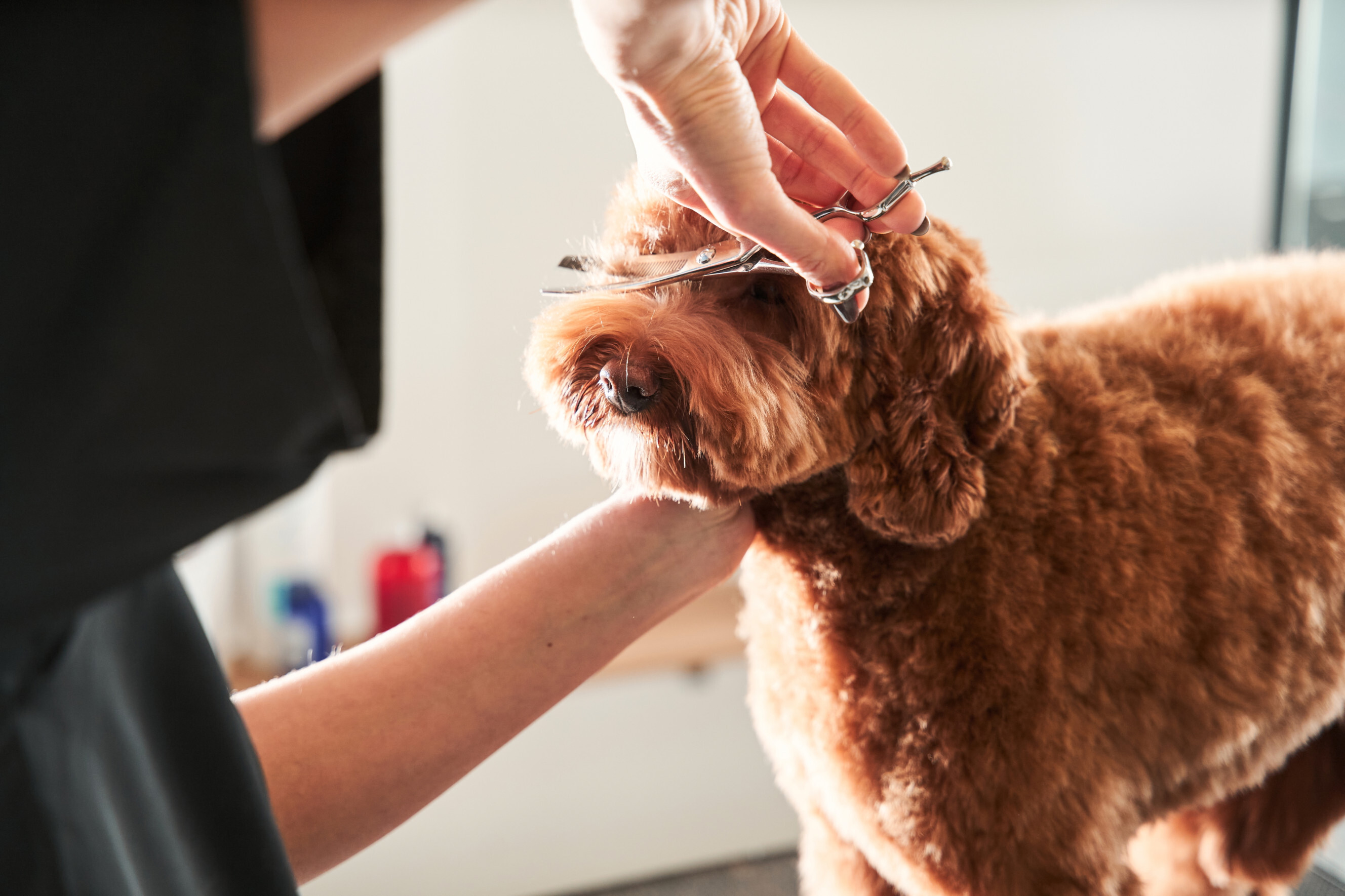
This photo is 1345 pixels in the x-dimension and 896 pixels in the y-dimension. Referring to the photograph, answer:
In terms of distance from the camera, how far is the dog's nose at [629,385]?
0.70 m

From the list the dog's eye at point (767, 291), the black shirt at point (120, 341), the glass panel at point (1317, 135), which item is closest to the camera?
the black shirt at point (120, 341)

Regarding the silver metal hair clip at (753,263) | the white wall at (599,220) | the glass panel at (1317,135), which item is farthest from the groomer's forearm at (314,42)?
the glass panel at (1317,135)

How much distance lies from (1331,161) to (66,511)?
2.64 meters

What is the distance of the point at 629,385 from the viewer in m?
0.70

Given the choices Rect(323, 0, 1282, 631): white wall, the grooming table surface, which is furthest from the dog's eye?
the grooming table surface

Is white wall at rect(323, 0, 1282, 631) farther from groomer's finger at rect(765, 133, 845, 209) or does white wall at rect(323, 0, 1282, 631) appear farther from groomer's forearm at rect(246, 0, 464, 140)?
groomer's forearm at rect(246, 0, 464, 140)

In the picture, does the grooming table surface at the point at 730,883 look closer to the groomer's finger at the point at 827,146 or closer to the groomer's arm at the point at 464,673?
the groomer's arm at the point at 464,673

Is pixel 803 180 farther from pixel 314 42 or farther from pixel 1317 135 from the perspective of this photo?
pixel 1317 135

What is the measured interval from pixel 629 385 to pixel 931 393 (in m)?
0.25

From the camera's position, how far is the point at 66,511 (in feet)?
1.00

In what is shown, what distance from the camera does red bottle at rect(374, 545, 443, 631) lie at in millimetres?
1680

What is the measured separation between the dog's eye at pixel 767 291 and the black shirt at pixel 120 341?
1.54 feet

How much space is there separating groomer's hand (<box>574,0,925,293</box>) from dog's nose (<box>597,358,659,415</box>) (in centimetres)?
13

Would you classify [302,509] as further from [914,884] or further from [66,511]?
[66,511]
